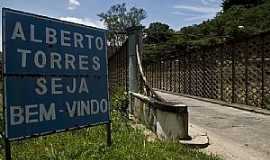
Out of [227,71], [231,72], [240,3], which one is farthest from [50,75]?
[240,3]

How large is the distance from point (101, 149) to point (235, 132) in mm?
3395

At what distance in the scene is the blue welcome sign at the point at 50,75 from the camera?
426 centimetres

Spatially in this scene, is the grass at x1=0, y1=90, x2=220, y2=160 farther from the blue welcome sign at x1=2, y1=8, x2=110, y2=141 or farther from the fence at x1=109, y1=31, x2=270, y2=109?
the fence at x1=109, y1=31, x2=270, y2=109

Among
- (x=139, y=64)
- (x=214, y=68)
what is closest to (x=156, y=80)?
(x=214, y=68)

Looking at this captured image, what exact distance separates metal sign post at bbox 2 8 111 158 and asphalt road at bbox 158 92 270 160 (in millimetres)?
2092

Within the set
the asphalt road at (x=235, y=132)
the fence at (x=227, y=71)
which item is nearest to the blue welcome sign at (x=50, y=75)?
the asphalt road at (x=235, y=132)

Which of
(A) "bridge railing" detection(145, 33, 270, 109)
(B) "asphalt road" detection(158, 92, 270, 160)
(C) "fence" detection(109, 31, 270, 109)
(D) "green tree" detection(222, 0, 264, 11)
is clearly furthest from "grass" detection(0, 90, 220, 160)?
(D) "green tree" detection(222, 0, 264, 11)

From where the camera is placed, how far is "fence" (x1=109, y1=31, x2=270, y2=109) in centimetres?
1259

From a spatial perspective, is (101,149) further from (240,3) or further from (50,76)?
(240,3)

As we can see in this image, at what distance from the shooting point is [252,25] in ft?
149

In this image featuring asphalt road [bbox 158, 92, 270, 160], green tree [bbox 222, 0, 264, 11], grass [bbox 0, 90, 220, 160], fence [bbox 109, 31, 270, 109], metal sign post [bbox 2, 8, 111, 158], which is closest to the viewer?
metal sign post [bbox 2, 8, 111, 158]

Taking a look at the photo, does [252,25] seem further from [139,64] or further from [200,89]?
[139,64]

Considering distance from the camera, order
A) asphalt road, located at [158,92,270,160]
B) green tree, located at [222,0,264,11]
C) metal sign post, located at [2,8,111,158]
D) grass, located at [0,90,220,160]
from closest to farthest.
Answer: metal sign post, located at [2,8,111,158]
grass, located at [0,90,220,160]
asphalt road, located at [158,92,270,160]
green tree, located at [222,0,264,11]

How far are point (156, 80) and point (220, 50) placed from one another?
14.1 m
